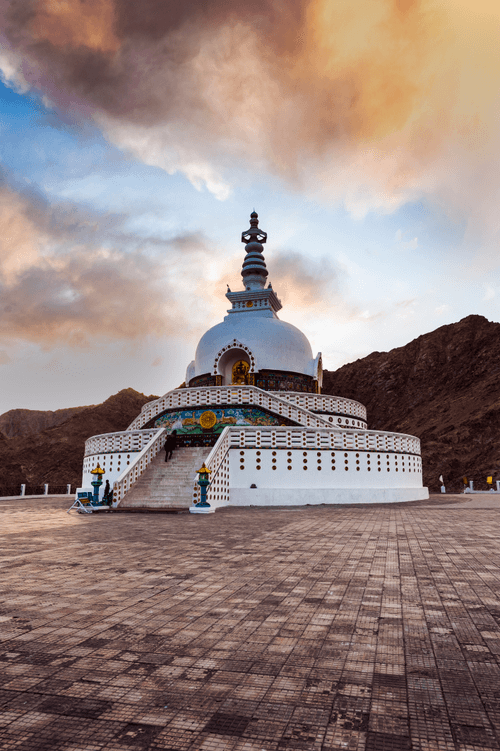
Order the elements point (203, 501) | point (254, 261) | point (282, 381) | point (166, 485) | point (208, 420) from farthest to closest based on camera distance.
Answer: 1. point (254, 261)
2. point (282, 381)
3. point (208, 420)
4. point (166, 485)
5. point (203, 501)

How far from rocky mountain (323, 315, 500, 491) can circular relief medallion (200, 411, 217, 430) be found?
3583cm

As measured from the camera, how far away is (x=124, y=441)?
23453 mm

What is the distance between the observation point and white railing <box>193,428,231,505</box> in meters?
17.7

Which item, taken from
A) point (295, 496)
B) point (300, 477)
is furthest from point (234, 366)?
point (295, 496)

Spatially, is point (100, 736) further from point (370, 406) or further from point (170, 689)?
point (370, 406)

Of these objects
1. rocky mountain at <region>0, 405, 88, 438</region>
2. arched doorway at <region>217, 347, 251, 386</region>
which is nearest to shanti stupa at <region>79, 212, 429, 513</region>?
arched doorway at <region>217, 347, 251, 386</region>

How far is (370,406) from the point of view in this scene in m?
89.4

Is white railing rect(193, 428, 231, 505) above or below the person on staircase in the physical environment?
below

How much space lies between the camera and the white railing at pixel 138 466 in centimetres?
1838

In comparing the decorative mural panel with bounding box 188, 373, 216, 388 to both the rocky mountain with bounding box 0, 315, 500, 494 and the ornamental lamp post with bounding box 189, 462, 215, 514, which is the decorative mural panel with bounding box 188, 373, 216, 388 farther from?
the rocky mountain with bounding box 0, 315, 500, 494

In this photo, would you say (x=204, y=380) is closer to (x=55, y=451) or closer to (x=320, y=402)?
(x=320, y=402)

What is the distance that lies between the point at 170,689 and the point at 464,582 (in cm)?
445

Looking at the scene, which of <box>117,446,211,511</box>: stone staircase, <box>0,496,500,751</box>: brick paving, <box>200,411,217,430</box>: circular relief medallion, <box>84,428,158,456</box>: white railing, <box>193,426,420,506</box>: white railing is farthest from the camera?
<box>84,428,158,456</box>: white railing

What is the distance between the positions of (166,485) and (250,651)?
51.7 ft
